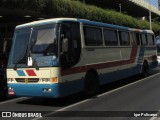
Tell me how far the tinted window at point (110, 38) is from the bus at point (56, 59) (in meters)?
0.40

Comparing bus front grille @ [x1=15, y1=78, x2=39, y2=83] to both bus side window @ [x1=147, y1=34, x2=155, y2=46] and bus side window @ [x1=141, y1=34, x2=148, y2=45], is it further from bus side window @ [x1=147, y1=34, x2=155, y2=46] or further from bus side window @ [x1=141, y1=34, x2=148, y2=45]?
bus side window @ [x1=147, y1=34, x2=155, y2=46]

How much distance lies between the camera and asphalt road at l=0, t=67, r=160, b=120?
33.0 ft

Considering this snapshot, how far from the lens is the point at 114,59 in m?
16.1

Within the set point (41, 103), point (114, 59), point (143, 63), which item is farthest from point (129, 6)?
point (41, 103)

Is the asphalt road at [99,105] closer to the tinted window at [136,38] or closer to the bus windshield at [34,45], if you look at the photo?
the bus windshield at [34,45]

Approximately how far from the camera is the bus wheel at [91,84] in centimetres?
1340

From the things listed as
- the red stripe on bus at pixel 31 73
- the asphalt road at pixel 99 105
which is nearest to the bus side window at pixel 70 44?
the red stripe on bus at pixel 31 73

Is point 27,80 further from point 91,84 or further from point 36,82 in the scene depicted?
point 91,84

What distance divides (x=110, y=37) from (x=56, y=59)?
190 inches

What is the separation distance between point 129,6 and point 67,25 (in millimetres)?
56175

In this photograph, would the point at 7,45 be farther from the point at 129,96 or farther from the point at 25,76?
the point at 129,96

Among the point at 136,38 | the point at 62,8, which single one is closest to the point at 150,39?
the point at 136,38

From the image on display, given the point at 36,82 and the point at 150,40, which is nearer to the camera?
the point at 36,82

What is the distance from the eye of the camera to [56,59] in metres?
11.5
